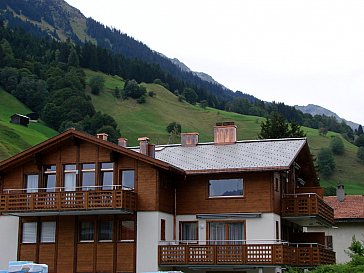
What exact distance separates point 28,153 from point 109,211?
20.6 ft

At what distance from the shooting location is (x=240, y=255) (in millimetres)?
35844

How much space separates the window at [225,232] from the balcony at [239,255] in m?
1.66

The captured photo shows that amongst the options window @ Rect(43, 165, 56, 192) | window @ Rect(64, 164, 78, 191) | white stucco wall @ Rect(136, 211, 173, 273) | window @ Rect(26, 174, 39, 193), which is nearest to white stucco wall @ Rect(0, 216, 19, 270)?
window @ Rect(26, 174, 39, 193)

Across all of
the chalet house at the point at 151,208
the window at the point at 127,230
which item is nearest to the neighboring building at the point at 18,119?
the chalet house at the point at 151,208

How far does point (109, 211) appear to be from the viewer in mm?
37000

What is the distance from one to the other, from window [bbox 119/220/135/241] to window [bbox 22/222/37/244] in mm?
5278

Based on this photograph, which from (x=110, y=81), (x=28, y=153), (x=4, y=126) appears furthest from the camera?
(x=110, y=81)

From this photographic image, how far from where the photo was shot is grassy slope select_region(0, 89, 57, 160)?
104m

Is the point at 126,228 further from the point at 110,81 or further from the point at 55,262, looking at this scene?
the point at 110,81

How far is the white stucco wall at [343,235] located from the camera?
5181 centimetres

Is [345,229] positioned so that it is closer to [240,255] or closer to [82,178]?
[240,255]

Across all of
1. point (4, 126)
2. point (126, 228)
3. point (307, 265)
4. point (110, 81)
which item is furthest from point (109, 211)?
point (110, 81)

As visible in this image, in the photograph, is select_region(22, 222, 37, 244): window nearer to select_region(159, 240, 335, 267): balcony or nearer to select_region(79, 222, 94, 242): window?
select_region(79, 222, 94, 242): window

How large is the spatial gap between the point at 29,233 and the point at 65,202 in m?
4.24
